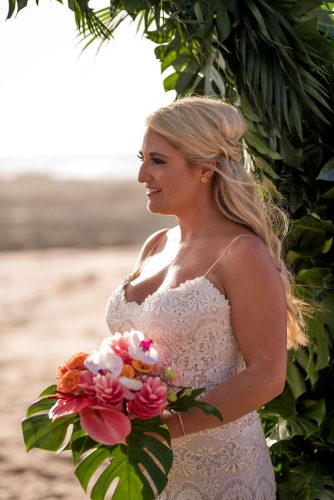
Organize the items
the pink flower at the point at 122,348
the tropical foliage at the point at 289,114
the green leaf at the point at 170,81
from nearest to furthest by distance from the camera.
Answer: the pink flower at the point at 122,348 < the tropical foliage at the point at 289,114 < the green leaf at the point at 170,81

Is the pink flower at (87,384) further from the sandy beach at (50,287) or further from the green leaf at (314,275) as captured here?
the sandy beach at (50,287)

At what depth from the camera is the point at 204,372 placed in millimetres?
2668

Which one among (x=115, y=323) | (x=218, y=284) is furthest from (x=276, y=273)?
(x=115, y=323)

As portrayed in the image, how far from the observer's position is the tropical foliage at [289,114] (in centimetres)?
323

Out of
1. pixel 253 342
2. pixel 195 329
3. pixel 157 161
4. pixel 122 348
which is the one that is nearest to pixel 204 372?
pixel 195 329

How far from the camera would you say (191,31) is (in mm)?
3258

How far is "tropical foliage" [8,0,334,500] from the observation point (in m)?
3.23

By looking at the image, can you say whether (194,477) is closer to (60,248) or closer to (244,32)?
(244,32)

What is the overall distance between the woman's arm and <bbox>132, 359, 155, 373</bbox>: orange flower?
0.67 feet

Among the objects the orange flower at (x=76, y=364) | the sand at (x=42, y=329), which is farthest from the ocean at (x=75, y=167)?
the orange flower at (x=76, y=364)

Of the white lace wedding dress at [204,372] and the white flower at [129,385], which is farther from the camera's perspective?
the white lace wedding dress at [204,372]

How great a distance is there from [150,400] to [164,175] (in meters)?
0.76

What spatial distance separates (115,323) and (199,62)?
124 centimetres

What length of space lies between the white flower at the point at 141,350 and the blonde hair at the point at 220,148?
1.66 ft
